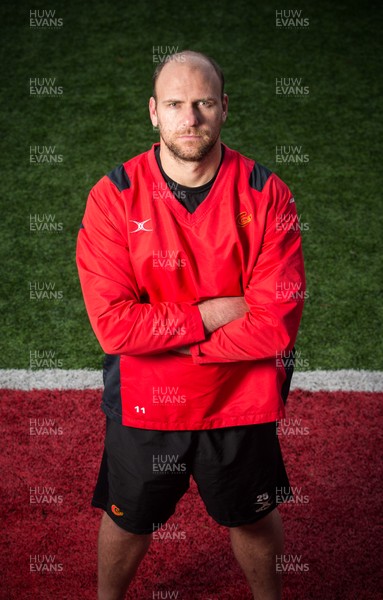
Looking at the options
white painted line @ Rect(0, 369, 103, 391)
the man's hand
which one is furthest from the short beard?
white painted line @ Rect(0, 369, 103, 391)

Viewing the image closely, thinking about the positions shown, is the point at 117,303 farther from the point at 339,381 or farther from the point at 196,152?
the point at 339,381

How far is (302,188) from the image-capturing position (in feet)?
19.3

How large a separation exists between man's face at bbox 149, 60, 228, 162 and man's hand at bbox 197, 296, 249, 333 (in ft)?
1.53

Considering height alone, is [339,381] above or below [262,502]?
below

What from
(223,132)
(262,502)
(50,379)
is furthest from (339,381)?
(223,132)

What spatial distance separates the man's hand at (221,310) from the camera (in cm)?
248

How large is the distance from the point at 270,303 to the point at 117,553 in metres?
1.07

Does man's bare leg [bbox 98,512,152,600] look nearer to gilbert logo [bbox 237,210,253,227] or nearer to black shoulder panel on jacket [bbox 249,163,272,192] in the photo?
gilbert logo [bbox 237,210,253,227]

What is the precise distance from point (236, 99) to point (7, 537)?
4749 millimetres

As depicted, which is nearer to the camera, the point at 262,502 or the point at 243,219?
the point at 243,219

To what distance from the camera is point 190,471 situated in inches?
103

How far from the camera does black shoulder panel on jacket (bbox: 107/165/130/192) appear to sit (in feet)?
8.12

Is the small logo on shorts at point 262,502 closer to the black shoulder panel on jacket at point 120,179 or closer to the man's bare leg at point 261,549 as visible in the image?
the man's bare leg at point 261,549

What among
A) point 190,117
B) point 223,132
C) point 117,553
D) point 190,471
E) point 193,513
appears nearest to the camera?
point 190,117
